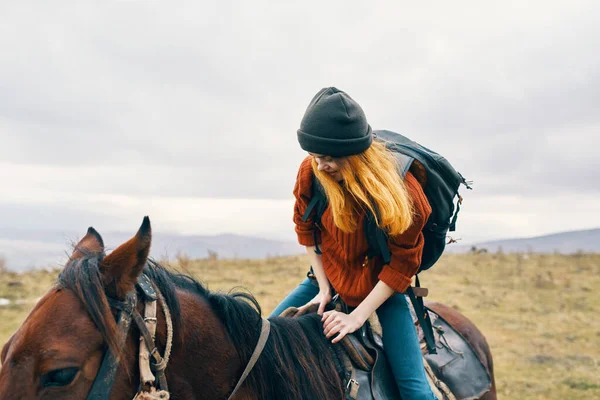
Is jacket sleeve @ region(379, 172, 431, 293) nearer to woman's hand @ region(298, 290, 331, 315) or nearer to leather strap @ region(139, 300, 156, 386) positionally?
woman's hand @ region(298, 290, 331, 315)

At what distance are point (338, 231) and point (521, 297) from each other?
43.8 ft

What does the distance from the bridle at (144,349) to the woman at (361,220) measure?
3.42ft

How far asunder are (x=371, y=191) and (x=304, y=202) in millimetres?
673

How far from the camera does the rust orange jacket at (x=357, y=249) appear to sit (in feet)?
8.98

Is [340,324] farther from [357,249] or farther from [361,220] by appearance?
[361,220]

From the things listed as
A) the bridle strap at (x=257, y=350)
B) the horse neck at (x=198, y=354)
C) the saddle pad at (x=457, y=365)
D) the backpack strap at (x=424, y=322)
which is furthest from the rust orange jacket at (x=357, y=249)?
the saddle pad at (x=457, y=365)

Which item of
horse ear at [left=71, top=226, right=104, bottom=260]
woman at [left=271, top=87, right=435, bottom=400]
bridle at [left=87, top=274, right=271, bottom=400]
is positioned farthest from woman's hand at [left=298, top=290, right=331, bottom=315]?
horse ear at [left=71, top=226, right=104, bottom=260]

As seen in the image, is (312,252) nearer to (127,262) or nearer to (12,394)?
(127,262)

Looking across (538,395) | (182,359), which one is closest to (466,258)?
(538,395)

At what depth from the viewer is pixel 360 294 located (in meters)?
2.96

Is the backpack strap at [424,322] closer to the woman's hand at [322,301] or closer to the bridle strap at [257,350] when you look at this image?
the woman's hand at [322,301]

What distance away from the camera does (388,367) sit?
295 centimetres

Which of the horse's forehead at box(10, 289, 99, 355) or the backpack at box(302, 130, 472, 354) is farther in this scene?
the backpack at box(302, 130, 472, 354)

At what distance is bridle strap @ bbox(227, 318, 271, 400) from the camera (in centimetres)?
232
